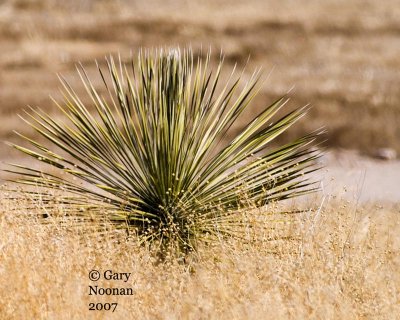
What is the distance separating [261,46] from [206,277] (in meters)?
13.7

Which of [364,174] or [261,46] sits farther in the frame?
[261,46]

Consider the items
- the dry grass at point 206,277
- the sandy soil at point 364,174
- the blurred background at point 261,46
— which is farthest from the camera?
the blurred background at point 261,46

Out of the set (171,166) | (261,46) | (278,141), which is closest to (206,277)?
(171,166)

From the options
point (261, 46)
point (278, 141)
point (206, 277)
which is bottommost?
point (206, 277)

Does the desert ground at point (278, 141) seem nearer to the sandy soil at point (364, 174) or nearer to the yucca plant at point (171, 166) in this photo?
the sandy soil at point (364, 174)

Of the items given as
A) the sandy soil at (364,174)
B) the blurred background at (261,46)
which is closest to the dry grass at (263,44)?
the blurred background at (261,46)

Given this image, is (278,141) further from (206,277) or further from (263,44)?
(206,277)

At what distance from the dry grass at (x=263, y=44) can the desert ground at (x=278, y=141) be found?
37 millimetres

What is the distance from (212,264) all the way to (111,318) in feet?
3.45

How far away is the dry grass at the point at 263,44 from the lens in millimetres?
16469

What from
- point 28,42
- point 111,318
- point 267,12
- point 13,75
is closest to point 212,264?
point 111,318

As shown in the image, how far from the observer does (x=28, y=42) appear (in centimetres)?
1930

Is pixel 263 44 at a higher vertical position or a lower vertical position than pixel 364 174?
higher

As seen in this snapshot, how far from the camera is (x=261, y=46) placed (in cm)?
1906
